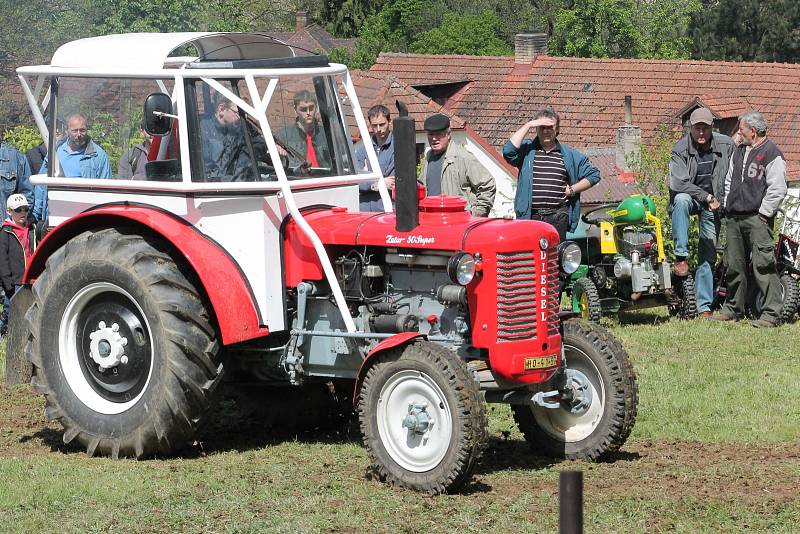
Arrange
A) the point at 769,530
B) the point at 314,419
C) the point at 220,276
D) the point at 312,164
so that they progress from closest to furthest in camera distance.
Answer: the point at 769,530 → the point at 220,276 → the point at 312,164 → the point at 314,419

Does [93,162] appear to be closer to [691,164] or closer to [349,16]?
[691,164]

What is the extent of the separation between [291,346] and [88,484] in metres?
1.50

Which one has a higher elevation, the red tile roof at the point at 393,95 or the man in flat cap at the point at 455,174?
the red tile roof at the point at 393,95

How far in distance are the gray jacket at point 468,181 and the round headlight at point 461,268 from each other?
3.27 meters

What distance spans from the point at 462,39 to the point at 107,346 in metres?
50.7

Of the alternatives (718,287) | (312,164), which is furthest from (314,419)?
(718,287)

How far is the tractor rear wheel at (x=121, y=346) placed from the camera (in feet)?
27.3

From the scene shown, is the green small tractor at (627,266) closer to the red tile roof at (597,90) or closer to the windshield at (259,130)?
the windshield at (259,130)

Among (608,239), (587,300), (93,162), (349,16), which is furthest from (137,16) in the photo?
(349,16)

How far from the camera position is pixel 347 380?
9.25m

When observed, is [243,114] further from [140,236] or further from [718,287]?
[718,287]

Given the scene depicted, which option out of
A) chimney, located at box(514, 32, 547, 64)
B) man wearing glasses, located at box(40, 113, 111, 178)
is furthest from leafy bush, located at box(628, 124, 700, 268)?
chimney, located at box(514, 32, 547, 64)

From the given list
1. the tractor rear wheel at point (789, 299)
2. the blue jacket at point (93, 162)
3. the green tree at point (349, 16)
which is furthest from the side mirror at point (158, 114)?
the green tree at point (349, 16)

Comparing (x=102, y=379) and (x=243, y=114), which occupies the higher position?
(x=243, y=114)
